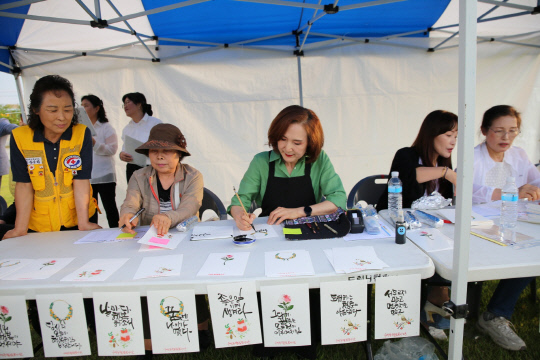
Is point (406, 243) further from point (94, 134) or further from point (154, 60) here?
point (154, 60)

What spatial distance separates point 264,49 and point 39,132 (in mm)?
2887

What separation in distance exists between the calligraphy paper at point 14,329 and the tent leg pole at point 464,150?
60.9 inches

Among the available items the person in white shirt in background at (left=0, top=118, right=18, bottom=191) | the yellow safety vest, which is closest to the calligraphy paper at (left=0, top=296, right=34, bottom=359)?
the yellow safety vest

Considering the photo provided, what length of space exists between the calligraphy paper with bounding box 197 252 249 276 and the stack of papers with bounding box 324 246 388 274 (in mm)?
350

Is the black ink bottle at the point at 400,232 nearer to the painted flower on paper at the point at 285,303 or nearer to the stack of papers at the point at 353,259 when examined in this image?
the stack of papers at the point at 353,259

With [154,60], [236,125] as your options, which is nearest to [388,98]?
[236,125]

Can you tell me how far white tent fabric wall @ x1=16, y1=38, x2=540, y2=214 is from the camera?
4.08 metres

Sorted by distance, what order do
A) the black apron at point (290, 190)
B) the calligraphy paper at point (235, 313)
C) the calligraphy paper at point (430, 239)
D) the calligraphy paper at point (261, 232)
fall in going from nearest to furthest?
the calligraphy paper at point (235, 313), the calligraphy paper at point (430, 239), the calligraphy paper at point (261, 232), the black apron at point (290, 190)

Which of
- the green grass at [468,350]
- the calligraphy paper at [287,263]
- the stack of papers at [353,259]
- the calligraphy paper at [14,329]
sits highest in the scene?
the stack of papers at [353,259]

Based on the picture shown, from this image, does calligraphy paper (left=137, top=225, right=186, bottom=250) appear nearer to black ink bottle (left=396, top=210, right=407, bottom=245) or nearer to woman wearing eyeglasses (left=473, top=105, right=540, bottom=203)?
black ink bottle (left=396, top=210, right=407, bottom=245)

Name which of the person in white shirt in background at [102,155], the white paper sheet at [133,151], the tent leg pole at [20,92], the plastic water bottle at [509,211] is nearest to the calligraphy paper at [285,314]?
the plastic water bottle at [509,211]

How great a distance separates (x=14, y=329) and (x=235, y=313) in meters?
0.83

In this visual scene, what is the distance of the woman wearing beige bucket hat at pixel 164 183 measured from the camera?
1870mm

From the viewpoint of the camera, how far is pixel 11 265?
1361mm
